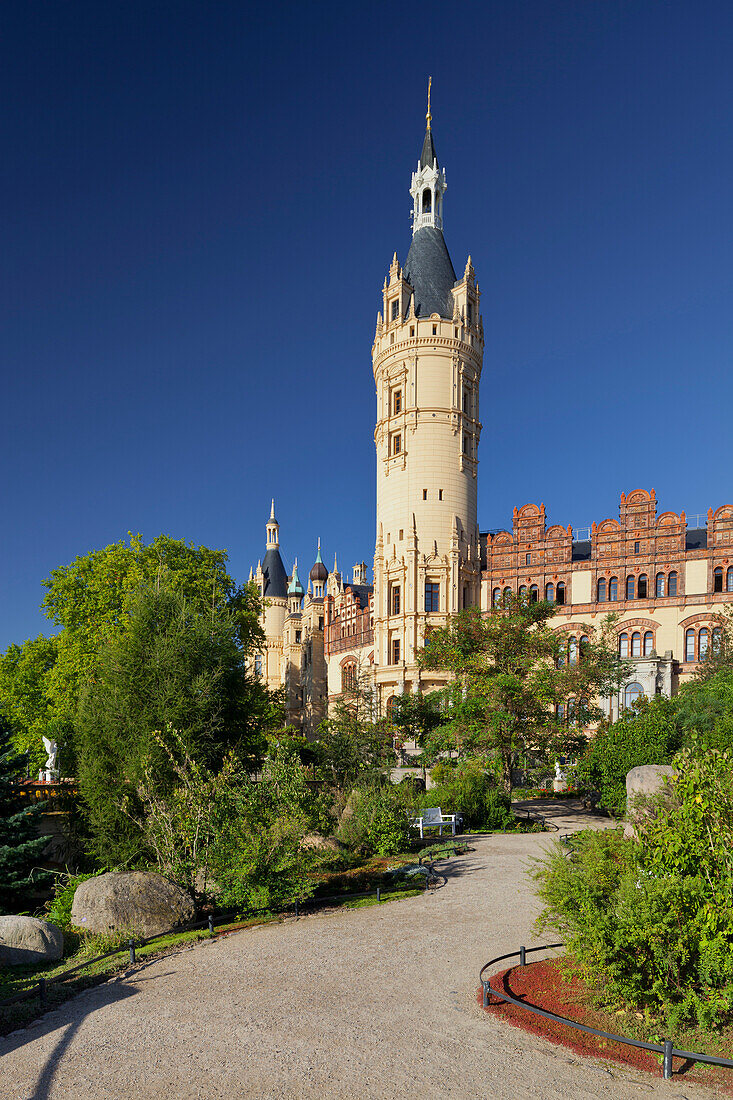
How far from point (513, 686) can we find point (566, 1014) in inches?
750

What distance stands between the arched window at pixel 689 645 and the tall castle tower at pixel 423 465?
520 inches

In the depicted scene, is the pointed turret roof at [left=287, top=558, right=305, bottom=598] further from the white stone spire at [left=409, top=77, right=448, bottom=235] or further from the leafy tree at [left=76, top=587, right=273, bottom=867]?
the leafy tree at [left=76, top=587, right=273, bottom=867]

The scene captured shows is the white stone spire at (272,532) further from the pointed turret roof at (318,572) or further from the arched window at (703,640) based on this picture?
the arched window at (703,640)

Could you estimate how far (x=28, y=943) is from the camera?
1235cm

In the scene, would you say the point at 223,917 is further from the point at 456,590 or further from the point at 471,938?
the point at 456,590

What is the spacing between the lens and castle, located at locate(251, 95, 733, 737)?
45500mm

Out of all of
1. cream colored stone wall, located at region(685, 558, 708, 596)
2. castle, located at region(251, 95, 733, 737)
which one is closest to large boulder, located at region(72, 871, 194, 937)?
castle, located at region(251, 95, 733, 737)

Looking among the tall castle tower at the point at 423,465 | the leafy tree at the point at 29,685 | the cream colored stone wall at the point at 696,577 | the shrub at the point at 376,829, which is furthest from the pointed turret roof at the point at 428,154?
the shrub at the point at 376,829

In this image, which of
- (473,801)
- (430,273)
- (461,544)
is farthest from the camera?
(430,273)

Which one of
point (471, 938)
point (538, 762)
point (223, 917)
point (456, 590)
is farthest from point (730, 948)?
point (456, 590)

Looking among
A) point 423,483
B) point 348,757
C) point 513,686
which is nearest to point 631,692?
point 423,483

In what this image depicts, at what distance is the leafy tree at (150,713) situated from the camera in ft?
56.8

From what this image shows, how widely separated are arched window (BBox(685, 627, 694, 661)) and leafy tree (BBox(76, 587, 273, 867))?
1315 inches

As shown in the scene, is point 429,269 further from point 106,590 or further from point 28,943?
point 28,943
